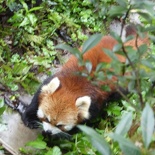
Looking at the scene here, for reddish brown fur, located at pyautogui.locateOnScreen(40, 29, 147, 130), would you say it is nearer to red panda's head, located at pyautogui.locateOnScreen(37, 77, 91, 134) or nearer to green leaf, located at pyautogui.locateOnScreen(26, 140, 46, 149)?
red panda's head, located at pyautogui.locateOnScreen(37, 77, 91, 134)

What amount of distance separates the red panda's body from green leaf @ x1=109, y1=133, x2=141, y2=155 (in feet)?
6.77

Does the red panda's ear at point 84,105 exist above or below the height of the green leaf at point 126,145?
below

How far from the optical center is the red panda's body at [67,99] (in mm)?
3180

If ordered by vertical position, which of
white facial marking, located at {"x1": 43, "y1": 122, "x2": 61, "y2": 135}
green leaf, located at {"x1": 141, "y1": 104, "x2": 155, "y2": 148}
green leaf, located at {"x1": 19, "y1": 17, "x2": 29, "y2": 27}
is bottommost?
white facial marking, located at {"x1": 43, "y1": 122, "x2": 61, "y2": 135}

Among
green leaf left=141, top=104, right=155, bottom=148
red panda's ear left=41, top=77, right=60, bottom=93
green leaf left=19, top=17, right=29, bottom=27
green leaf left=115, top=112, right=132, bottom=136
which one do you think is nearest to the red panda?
red panda's ear left=41, top=77, right=60, bottom=93

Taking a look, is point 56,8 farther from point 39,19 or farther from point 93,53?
point 93,53

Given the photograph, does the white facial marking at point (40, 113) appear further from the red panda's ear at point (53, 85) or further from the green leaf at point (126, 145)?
the green leaf at point (126, 145)

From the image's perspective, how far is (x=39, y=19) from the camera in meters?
4.30

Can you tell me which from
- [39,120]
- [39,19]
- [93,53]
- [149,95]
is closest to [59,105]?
[39,120]

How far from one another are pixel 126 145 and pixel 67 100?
2106mm

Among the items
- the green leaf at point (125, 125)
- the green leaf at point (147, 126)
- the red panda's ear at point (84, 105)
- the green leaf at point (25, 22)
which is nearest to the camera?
the green leaf at point (147, 126)

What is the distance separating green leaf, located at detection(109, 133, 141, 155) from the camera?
3.55ft

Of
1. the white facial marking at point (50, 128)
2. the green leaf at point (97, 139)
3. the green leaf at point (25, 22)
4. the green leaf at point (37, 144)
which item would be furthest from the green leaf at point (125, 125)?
the green leaf at point (25, 22)

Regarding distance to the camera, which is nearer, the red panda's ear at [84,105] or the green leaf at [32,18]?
the red panda's ear at [84,105]
